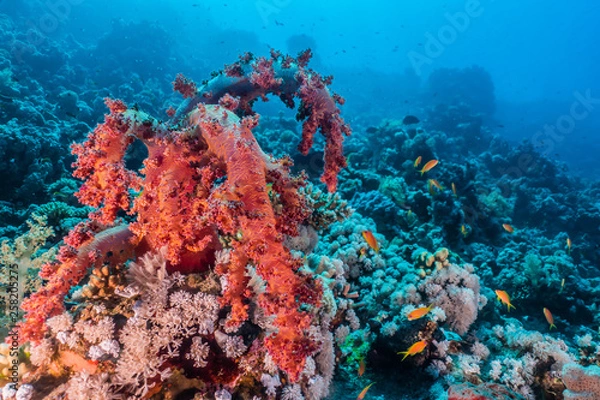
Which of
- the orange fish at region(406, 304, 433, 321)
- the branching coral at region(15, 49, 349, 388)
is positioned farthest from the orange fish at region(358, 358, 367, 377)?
the branching coral at region(15, 49, 349, 388)

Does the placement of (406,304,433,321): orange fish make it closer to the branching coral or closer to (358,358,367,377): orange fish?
(358,358,367,377): orange fish

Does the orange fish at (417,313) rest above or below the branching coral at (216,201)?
below

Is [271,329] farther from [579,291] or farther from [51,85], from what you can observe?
[51,85]

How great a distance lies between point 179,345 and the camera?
9.62 ft

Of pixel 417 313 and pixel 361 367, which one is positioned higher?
pixel 417 313

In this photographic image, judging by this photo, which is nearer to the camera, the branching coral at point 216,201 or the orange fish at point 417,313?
the branching coral at point 216,201

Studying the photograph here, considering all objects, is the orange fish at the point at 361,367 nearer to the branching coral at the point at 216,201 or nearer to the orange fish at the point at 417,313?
the orange fish at the point at 417,313

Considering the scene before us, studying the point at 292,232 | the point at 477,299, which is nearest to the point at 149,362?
the point at 292,232

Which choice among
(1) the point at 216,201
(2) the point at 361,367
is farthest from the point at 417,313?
(1) the point at 216,201

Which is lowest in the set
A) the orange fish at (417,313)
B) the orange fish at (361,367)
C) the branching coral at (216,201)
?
the orange fish at (361,367)

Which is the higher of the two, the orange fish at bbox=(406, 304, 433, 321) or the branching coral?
the branching coral

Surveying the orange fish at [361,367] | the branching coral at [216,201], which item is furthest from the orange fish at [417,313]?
the branching coral at [216,201]

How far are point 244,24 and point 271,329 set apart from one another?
10787 centimetres

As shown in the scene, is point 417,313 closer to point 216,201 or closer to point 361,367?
point 361,367
